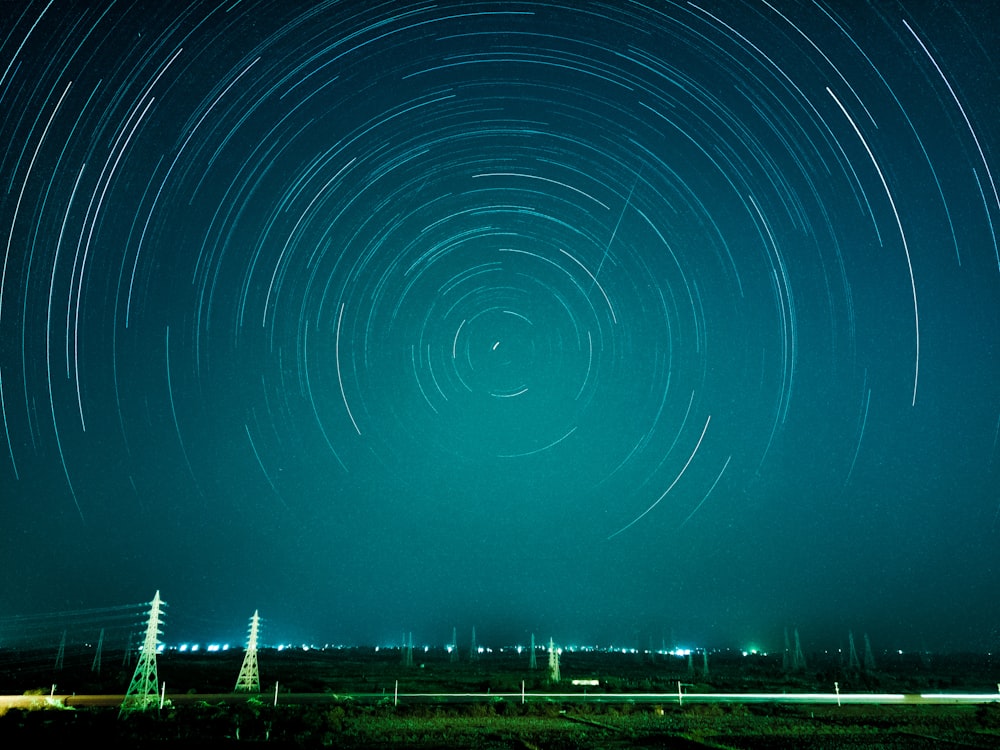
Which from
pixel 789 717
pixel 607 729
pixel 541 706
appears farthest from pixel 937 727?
pixel 541 706

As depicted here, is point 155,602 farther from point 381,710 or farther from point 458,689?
point 458,689

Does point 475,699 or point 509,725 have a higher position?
point 509,725

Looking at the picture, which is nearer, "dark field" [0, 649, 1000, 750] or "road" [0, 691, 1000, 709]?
"dark field" [0, 649, 1000, 750]

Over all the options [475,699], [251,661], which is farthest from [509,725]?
[251,661]

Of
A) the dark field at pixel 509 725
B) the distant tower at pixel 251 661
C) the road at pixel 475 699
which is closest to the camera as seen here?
the dark field at pixel 509 725

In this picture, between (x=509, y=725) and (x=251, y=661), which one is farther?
(x=251, y=661)

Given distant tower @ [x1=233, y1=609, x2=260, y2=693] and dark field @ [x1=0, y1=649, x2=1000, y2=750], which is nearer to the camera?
dark field @ [x1=0, y1=649, x2=1000, y2=750]

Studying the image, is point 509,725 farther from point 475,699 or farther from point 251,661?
point 251,661

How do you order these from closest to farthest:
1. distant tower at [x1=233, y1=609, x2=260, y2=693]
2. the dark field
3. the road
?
the dark field → the road → distant tower at [x1=233, y1=609, x2=260, y2=693]

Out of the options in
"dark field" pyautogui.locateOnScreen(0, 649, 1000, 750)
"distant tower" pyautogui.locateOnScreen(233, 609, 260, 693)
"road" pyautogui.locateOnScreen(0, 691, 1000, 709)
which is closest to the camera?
"dark field" pyautogui.locateOnScreen(0, 649, 1000, 750)

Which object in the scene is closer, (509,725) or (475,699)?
(509,725)

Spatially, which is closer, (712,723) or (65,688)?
(712,723)
